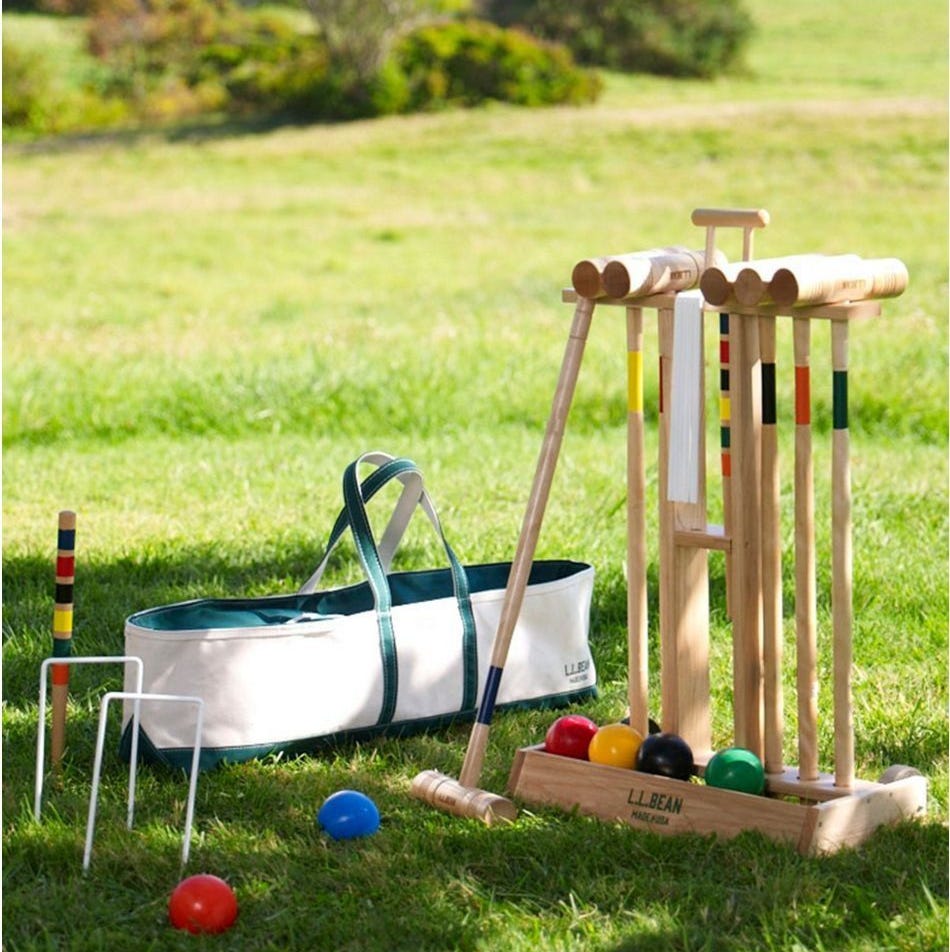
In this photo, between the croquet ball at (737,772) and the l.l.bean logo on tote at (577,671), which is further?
the l.l.bean logo on tote at (577,671)

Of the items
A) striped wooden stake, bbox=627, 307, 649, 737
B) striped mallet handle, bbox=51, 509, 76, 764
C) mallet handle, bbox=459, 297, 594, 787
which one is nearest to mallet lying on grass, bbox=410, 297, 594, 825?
mallet handle, bbox=459, 297, 594, 787

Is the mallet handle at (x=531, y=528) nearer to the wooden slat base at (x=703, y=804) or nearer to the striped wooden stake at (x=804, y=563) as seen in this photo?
the wooden slat base at (x=703, y=804)

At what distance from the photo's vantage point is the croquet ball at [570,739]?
3.79 meters

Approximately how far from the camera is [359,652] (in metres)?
4.00

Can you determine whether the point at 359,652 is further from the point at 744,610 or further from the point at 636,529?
the point at 744,610

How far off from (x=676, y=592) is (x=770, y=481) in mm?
363

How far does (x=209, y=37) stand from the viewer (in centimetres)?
2902

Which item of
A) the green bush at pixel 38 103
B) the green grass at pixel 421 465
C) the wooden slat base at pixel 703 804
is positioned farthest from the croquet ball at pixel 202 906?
the green bush at pixel 38 103

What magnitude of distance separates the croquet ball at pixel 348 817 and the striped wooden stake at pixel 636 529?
69 centimetres

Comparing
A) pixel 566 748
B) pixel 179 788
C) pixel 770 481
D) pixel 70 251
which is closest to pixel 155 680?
pixel 179 788

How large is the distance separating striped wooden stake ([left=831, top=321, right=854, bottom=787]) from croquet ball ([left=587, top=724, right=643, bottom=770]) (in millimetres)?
472

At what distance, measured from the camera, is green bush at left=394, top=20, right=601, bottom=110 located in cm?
2745

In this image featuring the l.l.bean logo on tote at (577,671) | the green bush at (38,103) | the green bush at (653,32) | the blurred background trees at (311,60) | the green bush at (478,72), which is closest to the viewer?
the l.l.bean logo on tote at (577,671)

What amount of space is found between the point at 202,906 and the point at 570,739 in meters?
1.08
